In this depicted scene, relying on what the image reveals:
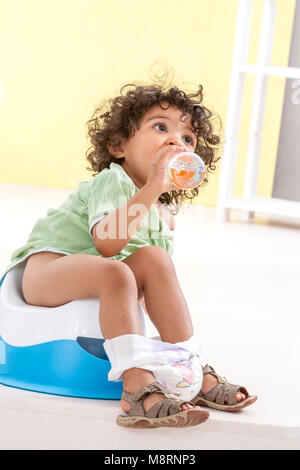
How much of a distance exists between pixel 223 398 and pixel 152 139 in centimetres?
37

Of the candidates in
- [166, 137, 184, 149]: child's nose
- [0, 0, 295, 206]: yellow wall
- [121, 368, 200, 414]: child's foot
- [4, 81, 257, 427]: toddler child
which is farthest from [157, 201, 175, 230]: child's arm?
[0, 0, 295, 206]: yellow wall

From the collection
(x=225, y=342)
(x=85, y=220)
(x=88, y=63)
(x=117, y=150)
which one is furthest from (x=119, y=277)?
(x=88, y=63)

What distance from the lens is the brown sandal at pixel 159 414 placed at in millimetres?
799

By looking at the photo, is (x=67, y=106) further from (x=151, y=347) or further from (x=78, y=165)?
(x=151, y=347)

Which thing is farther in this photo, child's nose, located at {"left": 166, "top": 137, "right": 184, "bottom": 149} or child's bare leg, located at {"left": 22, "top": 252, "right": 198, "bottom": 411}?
child's nose, located at {"left": 166, "top": 137, "right": 184, "bottom": 149}

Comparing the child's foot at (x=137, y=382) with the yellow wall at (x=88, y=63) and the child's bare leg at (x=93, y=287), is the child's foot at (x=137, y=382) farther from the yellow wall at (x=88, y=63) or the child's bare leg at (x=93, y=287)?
the yellow wall at (x=88, y=63)

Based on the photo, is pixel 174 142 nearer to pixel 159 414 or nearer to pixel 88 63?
pixel 159 414

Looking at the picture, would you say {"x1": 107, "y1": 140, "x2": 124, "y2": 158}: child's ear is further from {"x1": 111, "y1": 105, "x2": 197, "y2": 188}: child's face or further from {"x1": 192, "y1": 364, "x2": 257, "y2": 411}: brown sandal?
{"x1": 192, "y1": 364, "x2": 257, "y2": 411}: brown sandal

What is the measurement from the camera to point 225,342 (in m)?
1.28

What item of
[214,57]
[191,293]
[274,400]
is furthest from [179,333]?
[214,57]

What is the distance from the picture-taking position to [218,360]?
3.79 feet

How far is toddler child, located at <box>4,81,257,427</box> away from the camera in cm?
84

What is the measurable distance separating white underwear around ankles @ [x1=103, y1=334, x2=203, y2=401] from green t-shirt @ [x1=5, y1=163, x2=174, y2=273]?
0.17 m

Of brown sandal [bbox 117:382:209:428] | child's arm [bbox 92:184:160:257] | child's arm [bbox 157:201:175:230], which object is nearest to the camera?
brown sandal [bbox 117:382:209:428]
